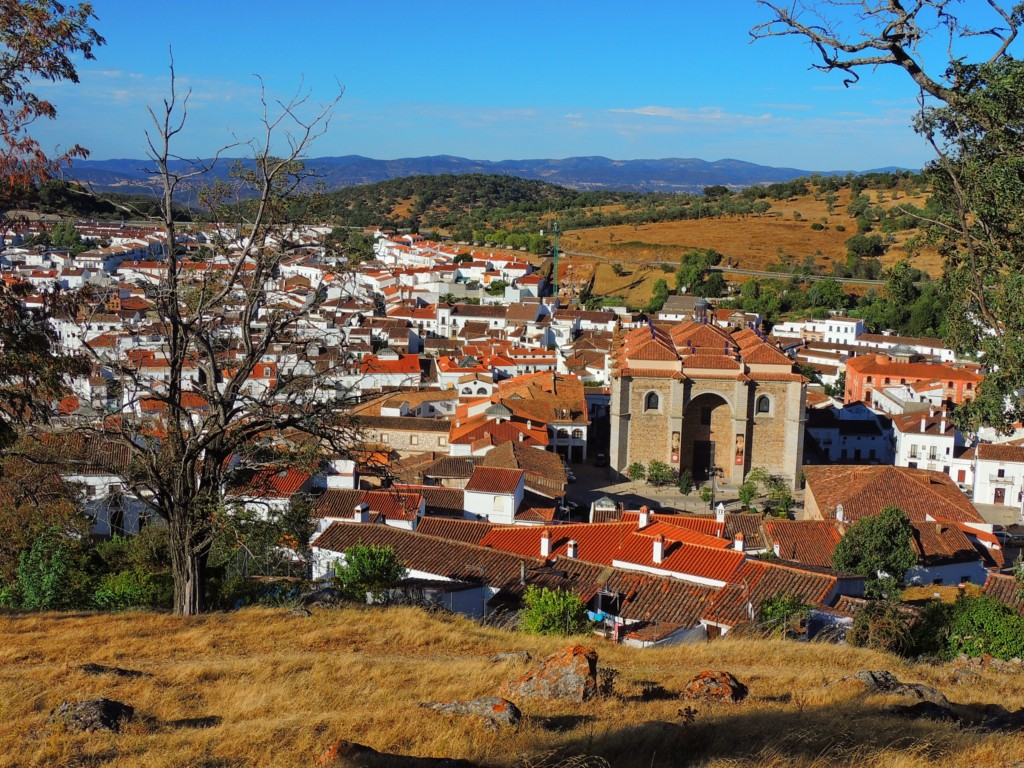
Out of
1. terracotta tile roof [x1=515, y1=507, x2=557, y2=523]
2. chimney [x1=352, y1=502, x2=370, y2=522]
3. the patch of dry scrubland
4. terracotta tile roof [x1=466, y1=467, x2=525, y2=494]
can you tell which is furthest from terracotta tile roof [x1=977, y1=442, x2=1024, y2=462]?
the patch of dry scrubland

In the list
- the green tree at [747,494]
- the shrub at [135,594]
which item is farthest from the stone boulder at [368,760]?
the green tree at [747,494]

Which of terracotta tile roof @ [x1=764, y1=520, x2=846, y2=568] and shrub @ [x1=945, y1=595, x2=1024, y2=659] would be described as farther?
terracotta tile roof @ [x1=764, y1=520, x2=846, y2=568]

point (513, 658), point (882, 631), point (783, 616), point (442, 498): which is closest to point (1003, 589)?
point (882, 631)

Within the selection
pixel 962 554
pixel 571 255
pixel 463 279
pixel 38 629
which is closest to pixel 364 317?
pixel 463 279

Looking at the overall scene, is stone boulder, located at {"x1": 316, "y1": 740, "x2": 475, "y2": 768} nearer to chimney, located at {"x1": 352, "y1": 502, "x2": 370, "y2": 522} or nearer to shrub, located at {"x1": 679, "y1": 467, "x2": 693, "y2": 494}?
chimney, located at {"x1": 352, "y1": 502, "x2": 370, "y2": 522}

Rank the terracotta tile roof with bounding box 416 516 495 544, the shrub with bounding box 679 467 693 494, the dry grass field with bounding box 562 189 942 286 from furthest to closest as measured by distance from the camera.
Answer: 1. the dry grass field with bounding box 562 189 942 286
2. the shrub with bounding box 679 467 693 494
3. the terracotta tile roof with bounding box 416 516 495 544
